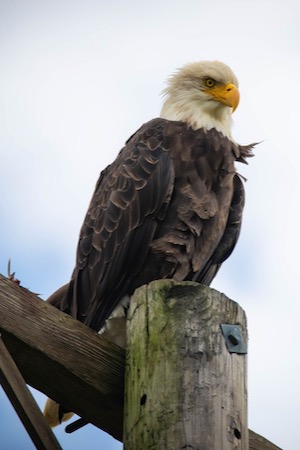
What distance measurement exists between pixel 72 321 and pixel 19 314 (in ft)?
0.75

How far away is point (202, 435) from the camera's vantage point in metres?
3.08

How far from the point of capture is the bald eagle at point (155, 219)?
5.40 metres

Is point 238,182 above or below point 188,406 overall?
above

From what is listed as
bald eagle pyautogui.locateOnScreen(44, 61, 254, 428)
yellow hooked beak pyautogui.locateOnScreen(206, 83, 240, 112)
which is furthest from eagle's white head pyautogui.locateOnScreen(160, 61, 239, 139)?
bald eagle pyautogui.locateOnScreen(44, 61, 254, 428)

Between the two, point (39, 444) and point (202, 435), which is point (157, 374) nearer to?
point (202, 435)

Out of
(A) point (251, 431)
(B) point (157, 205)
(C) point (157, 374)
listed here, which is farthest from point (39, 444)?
(B) point (157, 205)

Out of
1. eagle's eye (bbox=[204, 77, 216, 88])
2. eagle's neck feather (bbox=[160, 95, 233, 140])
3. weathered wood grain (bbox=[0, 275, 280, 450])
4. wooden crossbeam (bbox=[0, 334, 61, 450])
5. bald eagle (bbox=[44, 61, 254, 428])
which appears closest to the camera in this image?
wooden crossbeam (bbox=[0, 334, 61, 450])

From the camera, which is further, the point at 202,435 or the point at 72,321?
the point at 72,321

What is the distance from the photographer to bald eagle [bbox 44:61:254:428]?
5.40m

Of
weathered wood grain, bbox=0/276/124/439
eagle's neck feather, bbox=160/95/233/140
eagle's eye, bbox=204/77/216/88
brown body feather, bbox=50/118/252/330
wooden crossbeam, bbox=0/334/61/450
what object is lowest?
wooden crossbeam, bbox=0/334/61/450

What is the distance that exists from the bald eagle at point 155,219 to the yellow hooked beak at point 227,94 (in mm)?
305

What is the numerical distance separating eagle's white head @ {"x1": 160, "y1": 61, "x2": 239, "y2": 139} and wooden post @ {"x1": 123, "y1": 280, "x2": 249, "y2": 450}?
3021mm

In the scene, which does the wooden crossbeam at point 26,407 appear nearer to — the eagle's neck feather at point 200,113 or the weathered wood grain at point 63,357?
the weathered wood grain at point 63,357

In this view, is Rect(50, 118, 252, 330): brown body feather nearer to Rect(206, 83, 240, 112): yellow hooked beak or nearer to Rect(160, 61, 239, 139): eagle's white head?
Rect(160, 61, 239, 139): eagle's white head
